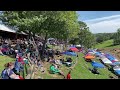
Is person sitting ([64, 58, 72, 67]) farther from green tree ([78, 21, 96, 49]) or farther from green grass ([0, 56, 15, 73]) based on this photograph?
green grass ([0, 56, 15, 73])

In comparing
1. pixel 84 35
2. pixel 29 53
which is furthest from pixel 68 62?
pixel 84 35

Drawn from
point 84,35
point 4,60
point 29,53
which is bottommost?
point 4,60

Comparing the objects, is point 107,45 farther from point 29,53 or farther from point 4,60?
point 4,60

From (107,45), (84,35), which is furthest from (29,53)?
(107,45)

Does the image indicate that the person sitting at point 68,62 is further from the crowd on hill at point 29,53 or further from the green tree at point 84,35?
the green tree at point 84,35

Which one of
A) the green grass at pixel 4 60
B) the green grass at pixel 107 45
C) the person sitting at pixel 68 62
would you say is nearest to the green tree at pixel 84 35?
the green grass at pixel 107 45

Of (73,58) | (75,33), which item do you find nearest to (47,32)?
(75,33)

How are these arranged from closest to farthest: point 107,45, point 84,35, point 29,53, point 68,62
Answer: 1. point 29,53
2. point 68,62
3. point 84,35
4. point 107,45

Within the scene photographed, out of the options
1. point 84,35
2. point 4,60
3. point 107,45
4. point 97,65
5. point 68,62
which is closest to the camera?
point 4,60

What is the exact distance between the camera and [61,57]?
10.0 m

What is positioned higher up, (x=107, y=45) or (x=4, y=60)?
(x=107, y=45)

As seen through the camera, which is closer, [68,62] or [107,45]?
[68,62]

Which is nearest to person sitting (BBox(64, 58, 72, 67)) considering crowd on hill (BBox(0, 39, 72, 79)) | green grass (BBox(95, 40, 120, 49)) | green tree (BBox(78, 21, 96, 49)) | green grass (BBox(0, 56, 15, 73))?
crowd on hill (BBox(0, 39, 72, 79))
